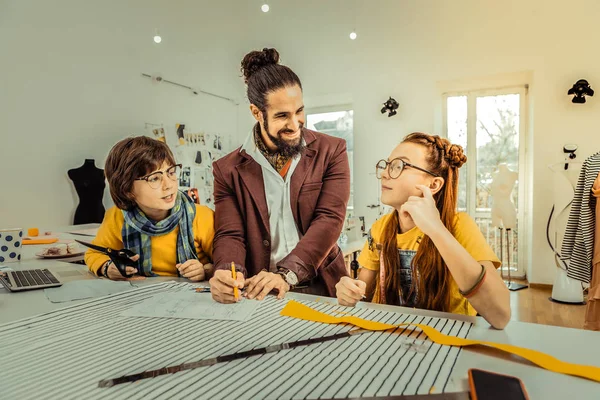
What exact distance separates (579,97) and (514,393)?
396 centimetres

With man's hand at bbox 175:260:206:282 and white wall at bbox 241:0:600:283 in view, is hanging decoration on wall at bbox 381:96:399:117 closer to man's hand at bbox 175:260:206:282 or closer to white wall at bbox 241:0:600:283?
white wall at bbox 241:0:600:283

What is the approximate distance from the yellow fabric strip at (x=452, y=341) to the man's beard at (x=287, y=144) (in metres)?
0.47

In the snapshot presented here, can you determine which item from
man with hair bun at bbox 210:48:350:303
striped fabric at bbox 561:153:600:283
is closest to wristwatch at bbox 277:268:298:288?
man with hair bun at bbox 210:48:350:303

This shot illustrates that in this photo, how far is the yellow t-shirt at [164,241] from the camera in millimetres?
1391

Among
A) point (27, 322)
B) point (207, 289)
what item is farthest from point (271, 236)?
point (27, 322)

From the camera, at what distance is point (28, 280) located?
1.23 meters

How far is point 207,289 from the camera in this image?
110 cm

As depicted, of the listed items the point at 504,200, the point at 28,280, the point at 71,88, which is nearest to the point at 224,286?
the point at 28,280

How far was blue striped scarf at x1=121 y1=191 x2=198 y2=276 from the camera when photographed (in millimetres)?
1336

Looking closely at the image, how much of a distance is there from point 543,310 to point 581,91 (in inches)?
75.8

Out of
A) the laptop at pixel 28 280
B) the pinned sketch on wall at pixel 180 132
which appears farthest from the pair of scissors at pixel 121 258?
the pinned sketch on wall at pixel 180 132

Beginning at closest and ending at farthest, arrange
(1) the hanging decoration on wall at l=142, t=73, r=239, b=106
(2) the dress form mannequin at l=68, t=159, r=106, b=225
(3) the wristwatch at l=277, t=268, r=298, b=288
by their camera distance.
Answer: (3) the wristwatch at l=277, t=268, r=298, b=288, (2) the dress form mannequin at l=68, t=159, r=106, b=225, (1) the hanging decoration on wall at l=142, t=73, r=239, b=106

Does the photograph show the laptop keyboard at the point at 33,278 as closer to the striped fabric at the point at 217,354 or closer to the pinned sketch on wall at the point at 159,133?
the striped fabric at the point at 217,354

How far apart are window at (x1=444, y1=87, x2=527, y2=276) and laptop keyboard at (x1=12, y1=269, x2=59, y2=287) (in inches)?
158
